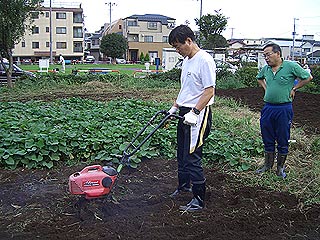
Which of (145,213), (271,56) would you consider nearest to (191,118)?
(145,213)

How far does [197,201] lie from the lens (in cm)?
408

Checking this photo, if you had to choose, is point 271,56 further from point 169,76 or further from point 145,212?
point 169,76

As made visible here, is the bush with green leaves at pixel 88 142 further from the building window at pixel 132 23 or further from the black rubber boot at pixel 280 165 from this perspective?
the building window at pixel 132 23

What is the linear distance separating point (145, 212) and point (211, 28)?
1284 inches

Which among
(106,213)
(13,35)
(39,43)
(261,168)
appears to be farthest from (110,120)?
(39,43)

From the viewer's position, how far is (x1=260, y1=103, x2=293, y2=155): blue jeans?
504cm

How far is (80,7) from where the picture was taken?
6131 cm

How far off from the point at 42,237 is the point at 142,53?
63014 mm

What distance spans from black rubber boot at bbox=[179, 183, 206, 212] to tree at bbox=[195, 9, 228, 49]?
102 feet

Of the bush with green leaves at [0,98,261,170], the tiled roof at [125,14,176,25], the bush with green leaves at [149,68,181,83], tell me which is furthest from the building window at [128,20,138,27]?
the bush with green leaves at [0,98,261,170]

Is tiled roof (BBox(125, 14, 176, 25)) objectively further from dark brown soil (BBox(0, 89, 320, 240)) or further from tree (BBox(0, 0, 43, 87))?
dark brown soil (BBox(0, 89, 320, 240))

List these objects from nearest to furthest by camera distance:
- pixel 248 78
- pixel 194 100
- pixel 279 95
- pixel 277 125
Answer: pixel 194 100 < pixel 279 95 < pixel 277 125 < pixel 248 78

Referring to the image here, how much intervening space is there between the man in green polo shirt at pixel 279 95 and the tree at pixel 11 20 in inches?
510

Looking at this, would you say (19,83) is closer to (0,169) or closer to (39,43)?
(0,169)
